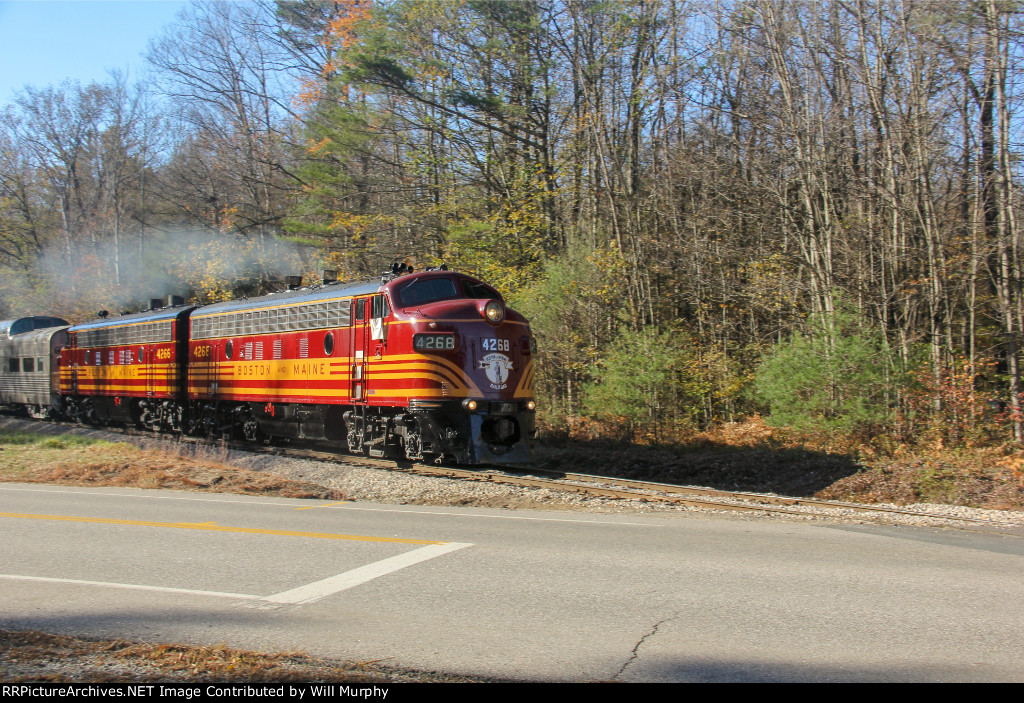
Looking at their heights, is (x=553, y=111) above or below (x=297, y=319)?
above

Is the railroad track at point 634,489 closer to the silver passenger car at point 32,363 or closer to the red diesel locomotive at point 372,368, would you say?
the red diesel locomotive at point 372,368

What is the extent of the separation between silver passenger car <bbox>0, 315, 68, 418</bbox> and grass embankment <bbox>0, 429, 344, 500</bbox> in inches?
468

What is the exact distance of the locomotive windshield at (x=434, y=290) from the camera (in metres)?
14.4

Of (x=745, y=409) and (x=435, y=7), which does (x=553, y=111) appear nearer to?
(x=435, y=7)

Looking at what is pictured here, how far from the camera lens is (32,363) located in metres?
29.7

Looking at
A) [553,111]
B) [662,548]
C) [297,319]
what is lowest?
[662,548]

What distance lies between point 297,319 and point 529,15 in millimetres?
14487

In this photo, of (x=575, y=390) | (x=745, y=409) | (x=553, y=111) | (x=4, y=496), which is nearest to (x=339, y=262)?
(x=553, y=111)

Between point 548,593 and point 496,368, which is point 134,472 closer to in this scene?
point 496,368

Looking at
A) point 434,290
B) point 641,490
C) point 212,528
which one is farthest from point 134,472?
point 641,490

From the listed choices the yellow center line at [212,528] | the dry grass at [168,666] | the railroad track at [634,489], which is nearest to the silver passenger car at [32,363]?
the railroad track at [634,489]

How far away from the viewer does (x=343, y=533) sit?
8.78 metres

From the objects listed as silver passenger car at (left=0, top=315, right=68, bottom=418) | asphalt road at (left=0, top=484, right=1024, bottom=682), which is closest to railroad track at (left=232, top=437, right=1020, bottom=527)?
asphalt road at (left=0, top=484, right=1024, bottom=682)

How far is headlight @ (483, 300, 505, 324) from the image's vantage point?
1429 centimetres
